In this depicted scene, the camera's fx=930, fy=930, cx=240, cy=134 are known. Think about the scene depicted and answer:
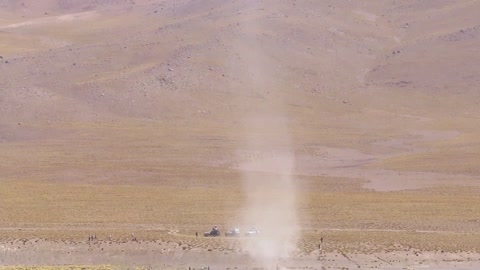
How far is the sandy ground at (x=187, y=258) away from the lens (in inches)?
1535

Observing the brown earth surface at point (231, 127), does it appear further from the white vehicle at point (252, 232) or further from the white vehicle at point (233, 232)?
the white vehicle at point (233, 232)

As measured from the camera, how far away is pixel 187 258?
131ft

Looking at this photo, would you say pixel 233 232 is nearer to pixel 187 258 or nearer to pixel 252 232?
pixel 252 232

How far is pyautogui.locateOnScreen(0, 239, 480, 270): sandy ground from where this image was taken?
3900 centimetres

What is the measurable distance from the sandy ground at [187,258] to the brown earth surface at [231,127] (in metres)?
0.13

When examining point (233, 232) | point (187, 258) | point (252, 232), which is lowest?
point (187, 258)

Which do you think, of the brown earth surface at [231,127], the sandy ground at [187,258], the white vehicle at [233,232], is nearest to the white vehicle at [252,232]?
the white vehicle at [233,232]

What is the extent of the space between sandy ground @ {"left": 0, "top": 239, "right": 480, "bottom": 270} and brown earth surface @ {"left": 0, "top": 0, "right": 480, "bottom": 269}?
0.41ft

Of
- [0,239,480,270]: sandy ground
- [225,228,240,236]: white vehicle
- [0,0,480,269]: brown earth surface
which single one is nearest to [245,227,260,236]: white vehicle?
[225,228,240,236]: white vehicle

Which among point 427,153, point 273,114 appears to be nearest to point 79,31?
point 273,114

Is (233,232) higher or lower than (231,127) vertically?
lower

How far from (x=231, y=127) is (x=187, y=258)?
5678cm

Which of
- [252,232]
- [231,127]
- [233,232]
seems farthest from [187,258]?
[231,127]

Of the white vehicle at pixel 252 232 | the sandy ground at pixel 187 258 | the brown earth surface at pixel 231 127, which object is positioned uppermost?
the brown earth surface at pixel 231 127
